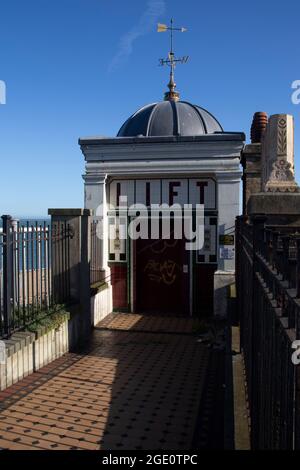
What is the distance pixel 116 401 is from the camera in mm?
6488

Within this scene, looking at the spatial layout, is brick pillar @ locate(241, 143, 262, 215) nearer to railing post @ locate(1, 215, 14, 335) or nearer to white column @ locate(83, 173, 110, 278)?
white column @ locate(83, 173, 110, 278)

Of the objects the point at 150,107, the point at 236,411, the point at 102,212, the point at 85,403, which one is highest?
the point at 150,107

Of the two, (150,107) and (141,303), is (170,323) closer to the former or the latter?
(141,303)

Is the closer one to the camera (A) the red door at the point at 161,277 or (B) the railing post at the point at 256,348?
(B) the railing post at the point at 256,348

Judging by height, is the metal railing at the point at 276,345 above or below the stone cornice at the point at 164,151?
below

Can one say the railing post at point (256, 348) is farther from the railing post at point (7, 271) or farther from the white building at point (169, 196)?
the white building at point (169, 196)

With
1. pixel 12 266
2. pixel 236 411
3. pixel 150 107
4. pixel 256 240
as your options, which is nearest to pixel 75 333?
pixel 12 266

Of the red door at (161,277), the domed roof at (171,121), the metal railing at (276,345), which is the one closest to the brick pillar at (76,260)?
the red door at (161,277)

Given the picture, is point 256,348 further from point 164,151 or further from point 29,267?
point 164,151

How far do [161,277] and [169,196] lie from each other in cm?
251

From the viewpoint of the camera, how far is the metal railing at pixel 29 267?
7.28 metres

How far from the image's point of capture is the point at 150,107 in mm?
14328

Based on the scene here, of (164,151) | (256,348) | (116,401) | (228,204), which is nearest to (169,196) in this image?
(164,151)

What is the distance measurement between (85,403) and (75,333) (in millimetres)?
3304
